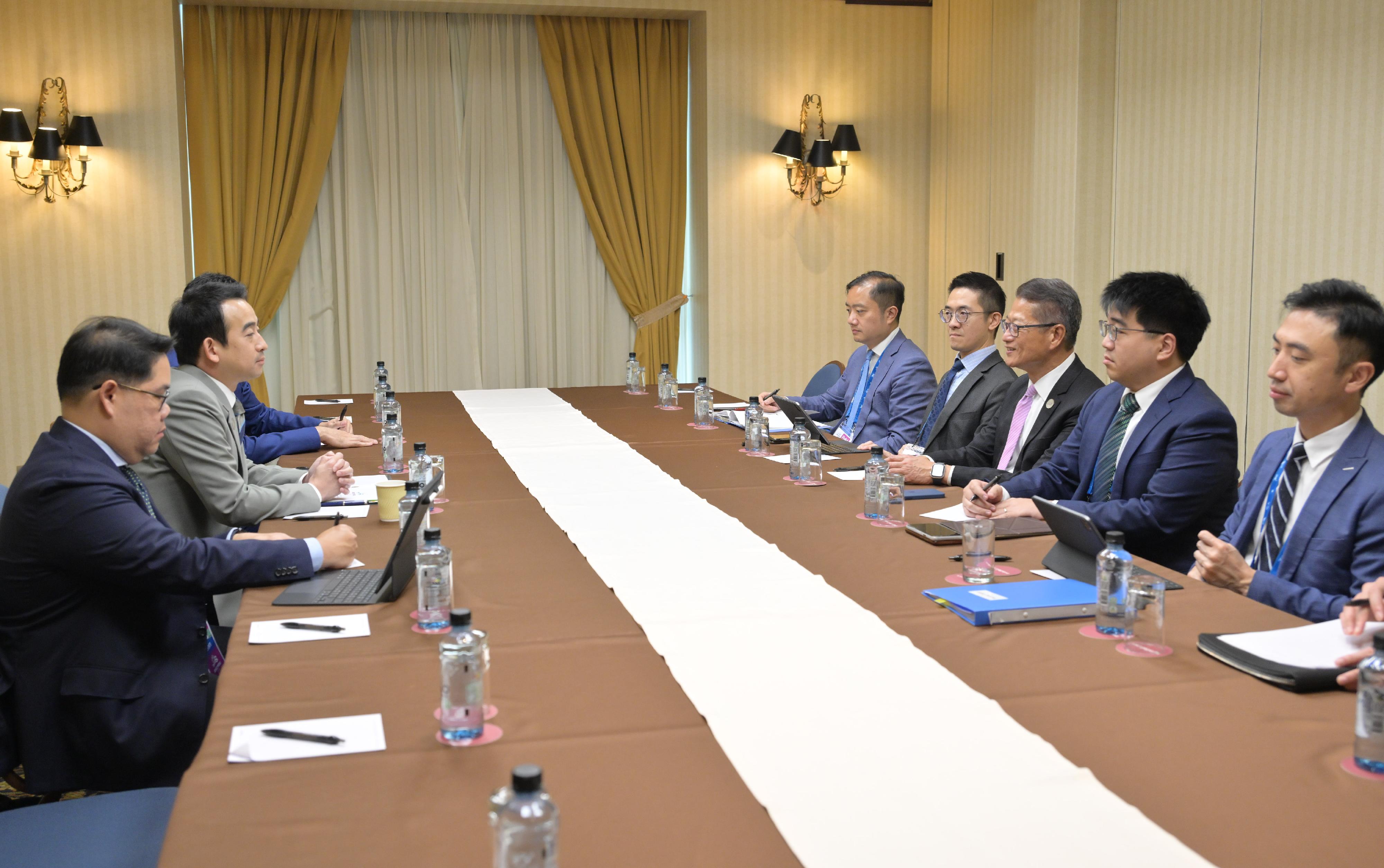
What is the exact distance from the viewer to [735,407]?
5484mm

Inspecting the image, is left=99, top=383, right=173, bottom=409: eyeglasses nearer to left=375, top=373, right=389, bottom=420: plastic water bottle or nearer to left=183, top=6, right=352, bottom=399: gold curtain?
left=375, top=373, right=389, bottom=420: plastic water bottle

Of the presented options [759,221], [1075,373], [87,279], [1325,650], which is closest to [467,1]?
[759,221]

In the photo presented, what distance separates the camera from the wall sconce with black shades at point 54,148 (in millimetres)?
6477

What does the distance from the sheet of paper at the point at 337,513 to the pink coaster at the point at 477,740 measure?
5.07 ft

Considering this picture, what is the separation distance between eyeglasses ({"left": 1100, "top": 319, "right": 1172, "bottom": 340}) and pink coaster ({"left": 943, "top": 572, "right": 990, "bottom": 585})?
101 cm

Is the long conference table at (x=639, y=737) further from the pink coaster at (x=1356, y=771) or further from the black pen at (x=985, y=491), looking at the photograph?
the black pen at (x=985, y=491)

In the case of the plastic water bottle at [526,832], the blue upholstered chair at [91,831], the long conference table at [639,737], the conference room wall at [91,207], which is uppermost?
the conference room wall at [91,207]

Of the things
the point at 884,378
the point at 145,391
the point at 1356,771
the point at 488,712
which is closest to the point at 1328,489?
the point at 1356,771

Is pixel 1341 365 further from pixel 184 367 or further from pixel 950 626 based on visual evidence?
pixel 184 367

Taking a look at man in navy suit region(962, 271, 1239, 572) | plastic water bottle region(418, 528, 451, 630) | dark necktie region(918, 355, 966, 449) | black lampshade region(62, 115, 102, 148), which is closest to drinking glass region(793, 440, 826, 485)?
man in navy suit region(962, 271, 1239, 572)

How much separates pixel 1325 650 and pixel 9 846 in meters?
2.09

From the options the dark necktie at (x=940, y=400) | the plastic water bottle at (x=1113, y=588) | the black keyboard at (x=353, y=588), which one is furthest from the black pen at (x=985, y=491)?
the black keyboard at (x=353, y=588)

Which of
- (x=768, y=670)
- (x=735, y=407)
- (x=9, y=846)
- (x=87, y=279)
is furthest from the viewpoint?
(x=87, y=279)

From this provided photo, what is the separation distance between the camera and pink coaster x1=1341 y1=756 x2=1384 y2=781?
4.76 feet
